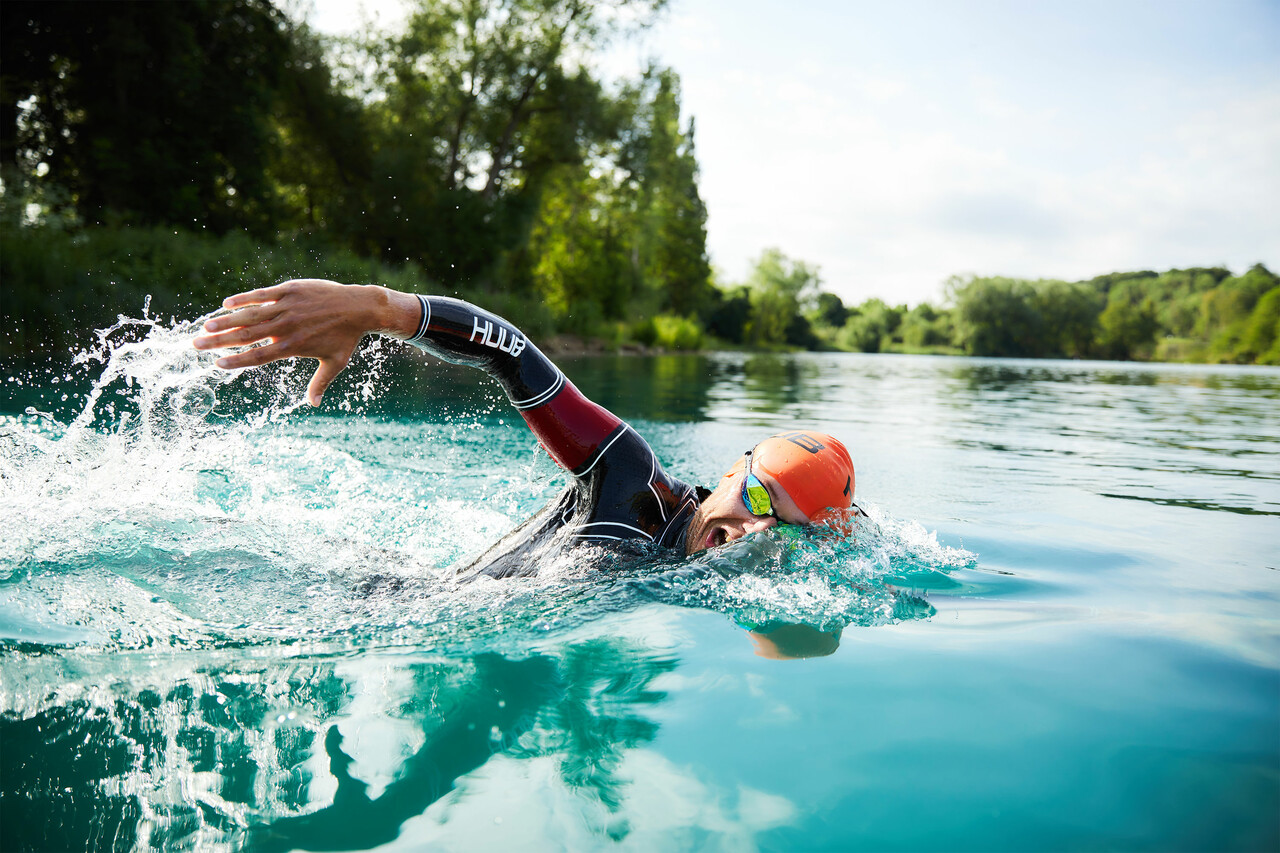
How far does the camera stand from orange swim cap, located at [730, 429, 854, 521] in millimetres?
3167

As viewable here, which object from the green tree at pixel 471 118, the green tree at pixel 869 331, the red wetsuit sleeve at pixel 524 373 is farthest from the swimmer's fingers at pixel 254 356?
the green tree at pixel 869 331

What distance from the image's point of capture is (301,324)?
2.40 meters

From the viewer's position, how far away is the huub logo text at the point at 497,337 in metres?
2.81

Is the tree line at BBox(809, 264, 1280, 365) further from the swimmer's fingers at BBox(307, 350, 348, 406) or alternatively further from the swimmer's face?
the swimmer's fingers at BBox(307, 350, 348, 406)

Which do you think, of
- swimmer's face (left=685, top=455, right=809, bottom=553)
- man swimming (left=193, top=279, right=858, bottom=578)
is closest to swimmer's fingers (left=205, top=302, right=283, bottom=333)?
man swimming (left=193, top=279, right=858, bottom=578)

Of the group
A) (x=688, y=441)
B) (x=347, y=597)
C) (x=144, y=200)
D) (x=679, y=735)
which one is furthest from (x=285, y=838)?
(x=144, y=200)

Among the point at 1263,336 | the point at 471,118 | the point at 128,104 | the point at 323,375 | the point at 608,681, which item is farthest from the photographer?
the point at 1263,336

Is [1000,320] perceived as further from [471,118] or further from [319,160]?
[319,160]

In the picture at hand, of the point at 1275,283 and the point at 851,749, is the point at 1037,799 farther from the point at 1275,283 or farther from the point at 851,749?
the point at 1275,283

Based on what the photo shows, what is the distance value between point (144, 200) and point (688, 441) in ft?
58.9

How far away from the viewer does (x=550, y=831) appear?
1671 mm

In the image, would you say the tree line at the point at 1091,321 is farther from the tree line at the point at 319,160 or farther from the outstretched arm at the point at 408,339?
the outstretched arm at the point at 408,339

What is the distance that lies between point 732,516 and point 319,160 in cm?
2982

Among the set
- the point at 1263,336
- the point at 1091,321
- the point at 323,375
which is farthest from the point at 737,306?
the point at 323,375
